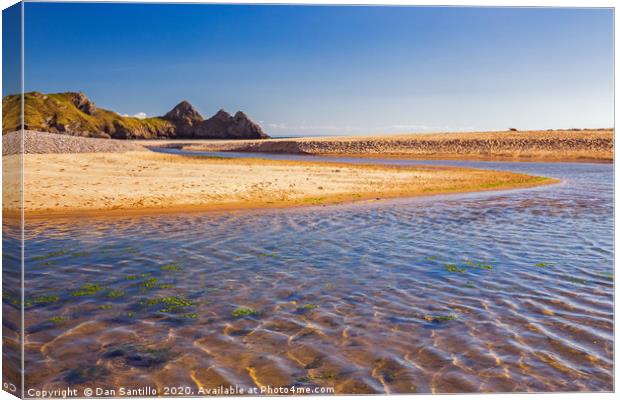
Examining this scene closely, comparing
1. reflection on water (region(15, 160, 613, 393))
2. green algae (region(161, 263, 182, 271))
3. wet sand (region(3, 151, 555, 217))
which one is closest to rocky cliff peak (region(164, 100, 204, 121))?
wet sand (region(3, 151, 555, 217))

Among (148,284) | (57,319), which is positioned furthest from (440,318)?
(57,319)

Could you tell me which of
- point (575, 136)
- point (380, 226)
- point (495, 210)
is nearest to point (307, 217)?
point (380, 226)

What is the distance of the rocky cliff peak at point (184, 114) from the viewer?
166 meters

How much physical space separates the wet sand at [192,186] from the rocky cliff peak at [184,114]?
13967 cm

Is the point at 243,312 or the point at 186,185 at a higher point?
the point at 186,185

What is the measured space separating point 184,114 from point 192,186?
504 ft

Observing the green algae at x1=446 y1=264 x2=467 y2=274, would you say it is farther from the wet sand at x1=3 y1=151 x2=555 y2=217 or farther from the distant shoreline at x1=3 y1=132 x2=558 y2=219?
the wet sand at x1=3 y1=151 x2=555 y2=217

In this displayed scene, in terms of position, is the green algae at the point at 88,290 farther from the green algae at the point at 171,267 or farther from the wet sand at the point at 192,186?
the wet sand at the point at 192,186

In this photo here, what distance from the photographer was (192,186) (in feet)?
68.5

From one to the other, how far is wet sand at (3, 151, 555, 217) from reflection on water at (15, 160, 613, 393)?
3.65 meters

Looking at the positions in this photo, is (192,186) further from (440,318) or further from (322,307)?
(440,318)

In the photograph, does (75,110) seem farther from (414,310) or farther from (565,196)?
(414,310)

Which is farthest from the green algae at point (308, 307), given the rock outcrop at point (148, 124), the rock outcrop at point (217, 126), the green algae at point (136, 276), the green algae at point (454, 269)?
the rock outcrop at point (217, 126)

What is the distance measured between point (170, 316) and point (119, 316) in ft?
2.24
